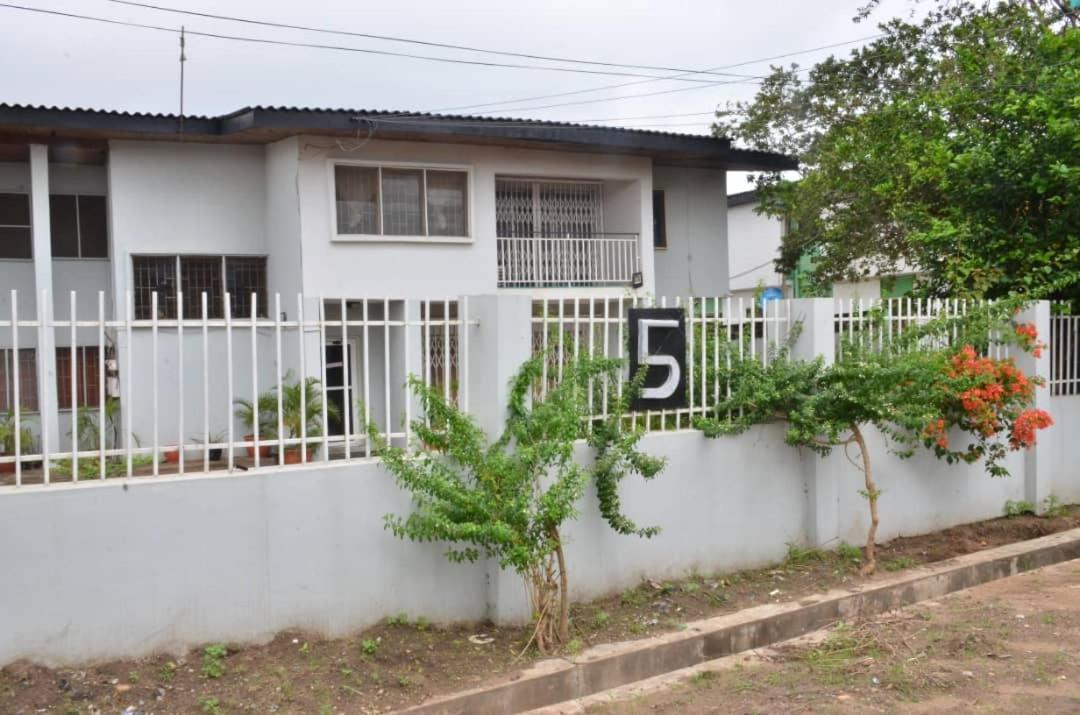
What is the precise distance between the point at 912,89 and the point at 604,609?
50.0 ft

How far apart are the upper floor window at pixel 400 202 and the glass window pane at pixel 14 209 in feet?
16.2

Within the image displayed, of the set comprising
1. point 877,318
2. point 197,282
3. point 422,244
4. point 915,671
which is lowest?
point 915,671

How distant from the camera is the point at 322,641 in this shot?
5.91m

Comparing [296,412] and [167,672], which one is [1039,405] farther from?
[167,672]

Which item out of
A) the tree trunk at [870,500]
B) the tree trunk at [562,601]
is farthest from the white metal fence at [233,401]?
the tree trunk at [870,500]

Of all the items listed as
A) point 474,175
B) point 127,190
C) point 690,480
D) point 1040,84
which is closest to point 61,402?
point 127,190

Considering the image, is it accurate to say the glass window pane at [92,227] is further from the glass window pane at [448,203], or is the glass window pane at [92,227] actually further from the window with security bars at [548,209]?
the window with security bars at [548,209]

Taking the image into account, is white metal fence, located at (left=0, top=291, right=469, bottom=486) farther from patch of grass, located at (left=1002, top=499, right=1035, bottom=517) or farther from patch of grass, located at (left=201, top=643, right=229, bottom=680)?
patch of grass, located at (left=1002, top=499, right=1035, bottom=517)

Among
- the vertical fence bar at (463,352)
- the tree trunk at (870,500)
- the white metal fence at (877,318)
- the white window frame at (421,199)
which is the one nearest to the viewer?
the vertical fence bar at (463,352)

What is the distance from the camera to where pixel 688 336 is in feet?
25.3

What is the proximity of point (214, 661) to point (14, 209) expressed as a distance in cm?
1271

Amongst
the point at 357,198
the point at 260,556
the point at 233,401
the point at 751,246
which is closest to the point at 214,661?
the point at 260,556

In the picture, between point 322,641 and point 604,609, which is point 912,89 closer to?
point 604,609

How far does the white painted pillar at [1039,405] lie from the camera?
9.95m
